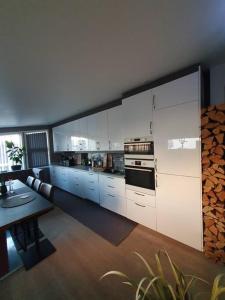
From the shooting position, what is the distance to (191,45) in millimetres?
1466

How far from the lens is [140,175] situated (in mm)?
2537

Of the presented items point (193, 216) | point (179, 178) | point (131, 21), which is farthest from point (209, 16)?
point (193, 216)

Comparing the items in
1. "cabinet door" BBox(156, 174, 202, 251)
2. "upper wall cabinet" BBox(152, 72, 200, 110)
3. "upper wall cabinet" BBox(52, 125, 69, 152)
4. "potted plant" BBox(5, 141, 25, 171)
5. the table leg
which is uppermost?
"upper wall cabinet" BBox(152, 72, 200, 110)

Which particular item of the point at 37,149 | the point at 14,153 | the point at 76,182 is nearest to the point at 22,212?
the point at 76,182

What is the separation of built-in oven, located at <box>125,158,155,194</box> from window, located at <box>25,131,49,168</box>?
158 inches

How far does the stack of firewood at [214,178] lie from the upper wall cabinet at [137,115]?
2.50 ft

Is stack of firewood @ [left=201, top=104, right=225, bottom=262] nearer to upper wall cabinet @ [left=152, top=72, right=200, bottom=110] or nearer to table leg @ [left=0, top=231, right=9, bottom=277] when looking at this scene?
upper wall cabinet @ [left=152, top=72, right=200, bottom=110]

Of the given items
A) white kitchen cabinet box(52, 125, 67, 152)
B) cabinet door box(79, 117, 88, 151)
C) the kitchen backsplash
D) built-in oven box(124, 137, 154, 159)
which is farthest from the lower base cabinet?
white kitchen cabinet box(52, 125, 67, 152)

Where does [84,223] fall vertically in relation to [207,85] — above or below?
below

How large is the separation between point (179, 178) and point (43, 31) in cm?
203

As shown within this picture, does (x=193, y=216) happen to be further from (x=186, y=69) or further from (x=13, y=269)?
(x=13, y=269)

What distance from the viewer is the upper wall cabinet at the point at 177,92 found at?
1844mm

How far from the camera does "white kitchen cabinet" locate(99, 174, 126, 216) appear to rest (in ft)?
9.56

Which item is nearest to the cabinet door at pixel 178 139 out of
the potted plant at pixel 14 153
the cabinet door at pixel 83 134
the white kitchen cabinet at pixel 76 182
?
the cabinet door at pixel 83 134
